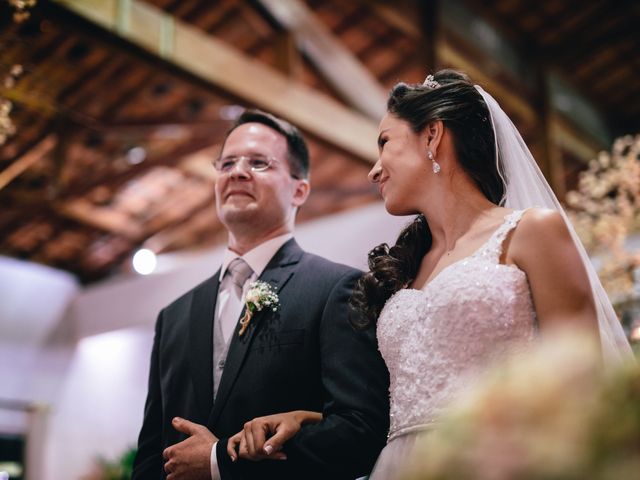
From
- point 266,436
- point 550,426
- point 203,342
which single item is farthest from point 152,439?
point 550,426

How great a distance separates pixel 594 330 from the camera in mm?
1551

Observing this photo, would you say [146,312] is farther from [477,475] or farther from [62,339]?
[477,475]

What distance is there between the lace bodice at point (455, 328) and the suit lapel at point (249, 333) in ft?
1.42

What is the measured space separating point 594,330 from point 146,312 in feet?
20.7

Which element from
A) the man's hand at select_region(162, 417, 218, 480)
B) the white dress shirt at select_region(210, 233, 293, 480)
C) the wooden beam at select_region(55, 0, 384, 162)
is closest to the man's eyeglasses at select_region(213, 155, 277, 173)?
the white dress shirt at select_region(210, 233, 293, 480)

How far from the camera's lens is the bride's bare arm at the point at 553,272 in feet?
5.16

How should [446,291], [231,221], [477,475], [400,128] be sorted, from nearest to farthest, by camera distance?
[477,475] < [446,291] < [400,128] < [231,221]

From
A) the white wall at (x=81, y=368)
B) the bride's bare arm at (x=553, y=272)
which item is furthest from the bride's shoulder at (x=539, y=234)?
the white wall at (x=81, y=368)

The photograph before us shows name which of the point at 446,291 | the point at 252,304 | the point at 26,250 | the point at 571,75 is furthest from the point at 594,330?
the point at 26,250

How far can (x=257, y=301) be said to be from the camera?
2.12m

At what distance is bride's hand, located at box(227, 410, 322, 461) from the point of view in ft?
5.78

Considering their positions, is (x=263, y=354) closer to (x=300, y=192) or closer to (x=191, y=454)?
(x=191, y=454)

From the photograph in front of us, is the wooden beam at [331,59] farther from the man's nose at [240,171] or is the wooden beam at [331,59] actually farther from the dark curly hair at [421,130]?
the dark curly hair at [421,130]

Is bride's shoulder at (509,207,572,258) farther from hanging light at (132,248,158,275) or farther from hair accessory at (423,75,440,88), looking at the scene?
hanging light at (132,248,158,275)
